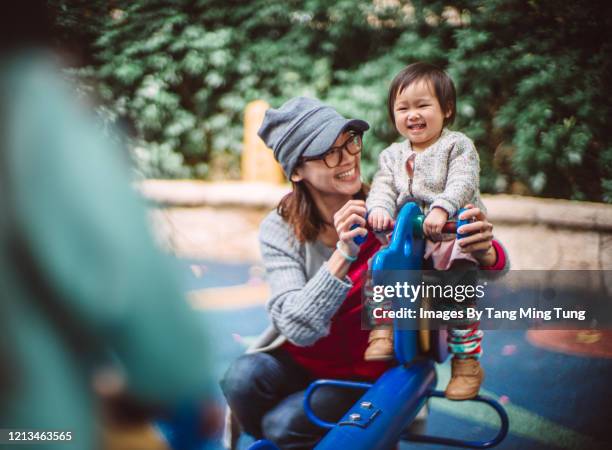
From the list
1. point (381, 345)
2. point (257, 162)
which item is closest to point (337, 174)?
point (381, 345)

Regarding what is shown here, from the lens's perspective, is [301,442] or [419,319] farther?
[301,442]

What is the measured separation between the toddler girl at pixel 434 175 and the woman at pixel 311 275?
59 mm

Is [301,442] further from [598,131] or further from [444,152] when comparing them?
[598,131]

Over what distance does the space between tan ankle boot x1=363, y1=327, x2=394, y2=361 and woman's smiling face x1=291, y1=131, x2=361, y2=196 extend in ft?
1.09

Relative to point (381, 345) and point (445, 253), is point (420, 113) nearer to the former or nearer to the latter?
point (445, 253)

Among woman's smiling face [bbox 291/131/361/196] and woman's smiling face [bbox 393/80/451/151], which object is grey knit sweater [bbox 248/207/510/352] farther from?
woman's smiling face [bbox 393/80/451/151]

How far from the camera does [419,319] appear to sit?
4.23ft

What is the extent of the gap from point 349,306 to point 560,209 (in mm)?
1261

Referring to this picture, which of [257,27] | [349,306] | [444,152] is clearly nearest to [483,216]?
[444,152]

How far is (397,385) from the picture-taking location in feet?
4.17

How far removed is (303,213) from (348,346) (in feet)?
1.19

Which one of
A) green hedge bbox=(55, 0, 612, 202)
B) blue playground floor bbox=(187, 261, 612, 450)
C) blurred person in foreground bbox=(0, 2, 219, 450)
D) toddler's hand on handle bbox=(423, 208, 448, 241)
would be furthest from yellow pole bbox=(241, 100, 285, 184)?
blurred person in foreground bbox=(0, 2, 219, 450)

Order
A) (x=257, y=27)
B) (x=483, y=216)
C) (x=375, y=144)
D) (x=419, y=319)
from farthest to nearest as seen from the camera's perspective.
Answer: (x=257, y=27) → (x=375, y=144) → (x=419, y=319) → (x=483, y=216)

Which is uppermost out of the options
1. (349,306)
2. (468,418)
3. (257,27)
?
(257,27)
